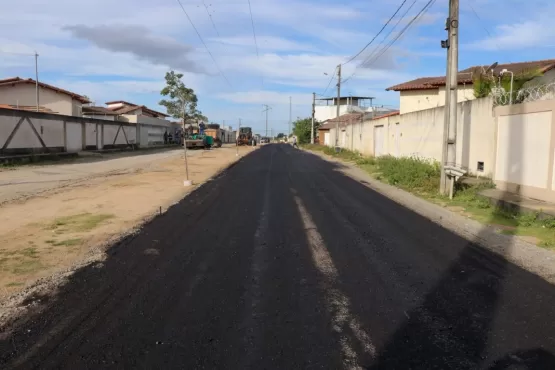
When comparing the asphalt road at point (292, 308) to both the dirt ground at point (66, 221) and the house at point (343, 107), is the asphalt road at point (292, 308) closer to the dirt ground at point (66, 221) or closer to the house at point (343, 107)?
the dirt ground at point (66, 221)

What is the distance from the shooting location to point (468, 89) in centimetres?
2892

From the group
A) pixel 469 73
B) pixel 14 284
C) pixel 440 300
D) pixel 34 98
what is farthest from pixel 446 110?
pixel 34 98

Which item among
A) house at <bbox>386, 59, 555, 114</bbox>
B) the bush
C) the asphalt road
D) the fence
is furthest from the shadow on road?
house at <bbox>386, 59, 555, 114</bbox>

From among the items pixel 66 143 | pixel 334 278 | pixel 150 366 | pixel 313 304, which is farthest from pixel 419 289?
pixel 66 143

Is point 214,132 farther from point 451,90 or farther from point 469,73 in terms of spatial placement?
point 451,90

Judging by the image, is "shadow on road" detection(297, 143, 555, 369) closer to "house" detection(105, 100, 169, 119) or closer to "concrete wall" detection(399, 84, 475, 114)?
"concrete wall" detection(399, 84, 475, 114)

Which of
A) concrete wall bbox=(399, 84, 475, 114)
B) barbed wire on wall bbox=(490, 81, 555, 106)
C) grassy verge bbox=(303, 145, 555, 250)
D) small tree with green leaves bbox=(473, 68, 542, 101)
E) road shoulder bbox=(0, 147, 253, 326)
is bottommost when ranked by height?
road shoulder bbox=(0, 147, 253, 326)

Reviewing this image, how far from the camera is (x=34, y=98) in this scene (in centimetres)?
4553

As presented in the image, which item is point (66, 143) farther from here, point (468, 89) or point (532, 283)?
point (532, 283)

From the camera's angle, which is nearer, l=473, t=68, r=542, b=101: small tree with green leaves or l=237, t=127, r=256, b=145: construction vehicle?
l=473, t=68, r=542, b=101: small tree with green leaves

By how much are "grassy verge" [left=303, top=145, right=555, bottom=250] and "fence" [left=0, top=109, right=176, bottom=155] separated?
19.3 m

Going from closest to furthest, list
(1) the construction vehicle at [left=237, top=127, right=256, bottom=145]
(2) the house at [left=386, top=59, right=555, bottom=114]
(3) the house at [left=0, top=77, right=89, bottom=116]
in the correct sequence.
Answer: (2) the house at [left=386, top=59, right=555, bottom=114] < (3) the house at [left=0, top=77, right=89, bottom=116] < (1) the construction vehicle at [left=237, top=127, right=256, bottom=145]

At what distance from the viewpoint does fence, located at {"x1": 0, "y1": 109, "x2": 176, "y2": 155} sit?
25320mm

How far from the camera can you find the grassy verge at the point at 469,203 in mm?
9000
